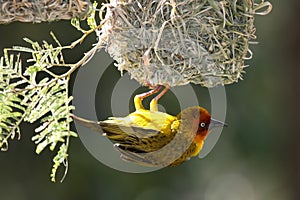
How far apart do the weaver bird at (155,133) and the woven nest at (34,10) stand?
0.31 m

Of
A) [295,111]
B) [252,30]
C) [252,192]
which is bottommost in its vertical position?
[252,192]

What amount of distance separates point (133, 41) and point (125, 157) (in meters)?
0.35

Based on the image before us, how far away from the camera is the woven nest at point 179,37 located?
7.34 feet

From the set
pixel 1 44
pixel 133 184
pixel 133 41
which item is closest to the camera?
pixel 133 41

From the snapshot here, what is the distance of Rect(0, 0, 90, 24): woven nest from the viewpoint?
7.07ft

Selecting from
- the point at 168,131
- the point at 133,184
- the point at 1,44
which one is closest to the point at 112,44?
the point at 168,131

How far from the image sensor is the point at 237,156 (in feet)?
18.0

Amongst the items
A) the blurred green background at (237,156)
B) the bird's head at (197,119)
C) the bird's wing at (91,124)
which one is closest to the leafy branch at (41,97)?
the bird's wing at (91,124)

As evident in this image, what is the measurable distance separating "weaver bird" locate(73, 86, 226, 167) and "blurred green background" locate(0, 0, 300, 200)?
8.12 ft

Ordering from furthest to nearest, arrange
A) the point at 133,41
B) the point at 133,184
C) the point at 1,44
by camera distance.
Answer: the point at 133,184 < the point at 1,44 < the point at 133,41

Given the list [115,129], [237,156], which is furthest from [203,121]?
[237,156]

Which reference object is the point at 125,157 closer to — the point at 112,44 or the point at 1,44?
the point at 112,44

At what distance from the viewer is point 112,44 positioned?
233 centimetres

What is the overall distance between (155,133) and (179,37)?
294 mm
